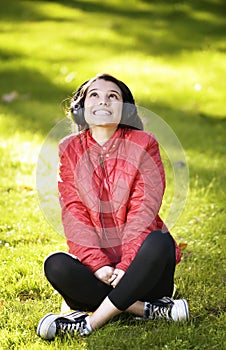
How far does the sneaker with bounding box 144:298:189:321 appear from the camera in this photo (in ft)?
9.21

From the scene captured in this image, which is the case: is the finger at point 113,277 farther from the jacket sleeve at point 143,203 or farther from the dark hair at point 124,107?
the dark hair at point 124,107

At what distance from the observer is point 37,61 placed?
834 cm

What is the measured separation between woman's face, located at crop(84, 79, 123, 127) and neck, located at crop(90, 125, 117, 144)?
3 cm

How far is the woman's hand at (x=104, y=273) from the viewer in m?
2.77

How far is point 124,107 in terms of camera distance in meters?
3.02

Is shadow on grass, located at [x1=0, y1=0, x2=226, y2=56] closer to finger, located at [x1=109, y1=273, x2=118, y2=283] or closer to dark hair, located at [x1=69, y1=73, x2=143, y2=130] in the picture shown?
dark hair, located at [x1=69, y1=73, x2=143, y2=130]

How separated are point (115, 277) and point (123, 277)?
6 cm

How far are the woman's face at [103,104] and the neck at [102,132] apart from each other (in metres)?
0.03

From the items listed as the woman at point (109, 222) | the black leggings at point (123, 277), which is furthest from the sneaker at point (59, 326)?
the black leggings at point (123, 277)

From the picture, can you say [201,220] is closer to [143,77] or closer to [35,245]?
[35,245]

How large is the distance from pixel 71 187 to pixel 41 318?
570 mm

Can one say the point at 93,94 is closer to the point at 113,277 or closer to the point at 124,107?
the point at 124,107

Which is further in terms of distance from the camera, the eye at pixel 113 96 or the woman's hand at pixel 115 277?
the eye at pixel 113 96

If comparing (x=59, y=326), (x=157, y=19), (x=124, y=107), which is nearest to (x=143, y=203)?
(x=124, y=107)
